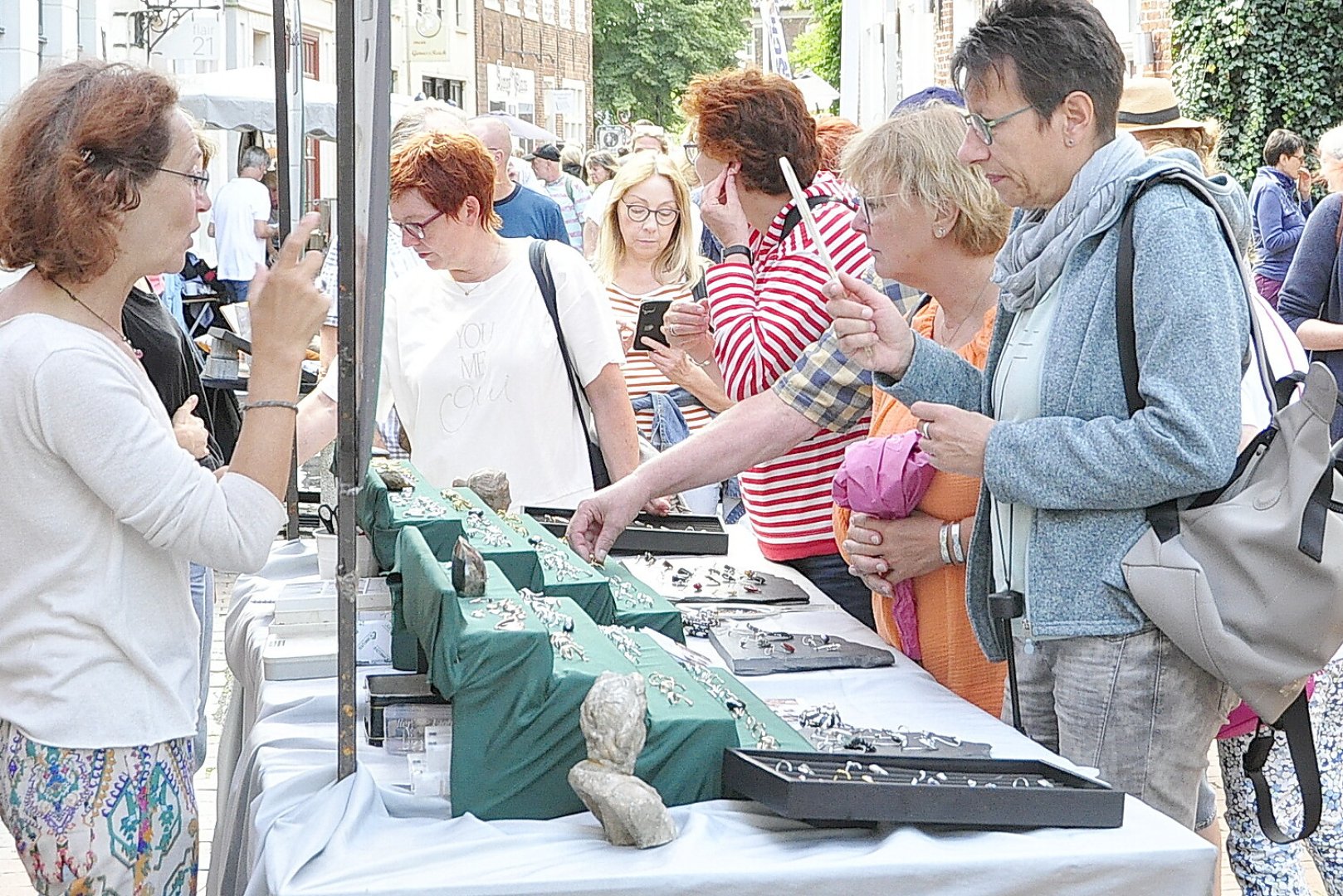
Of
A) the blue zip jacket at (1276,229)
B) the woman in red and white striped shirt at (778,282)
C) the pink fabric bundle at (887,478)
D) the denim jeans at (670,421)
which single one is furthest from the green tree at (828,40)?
the pink fabric bundle at (887,478)

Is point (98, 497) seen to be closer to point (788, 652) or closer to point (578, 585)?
point (578, 585)

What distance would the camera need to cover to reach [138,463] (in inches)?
67.4

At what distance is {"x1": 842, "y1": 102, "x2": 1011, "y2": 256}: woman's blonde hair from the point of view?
247 cm

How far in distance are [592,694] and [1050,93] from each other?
1031mm

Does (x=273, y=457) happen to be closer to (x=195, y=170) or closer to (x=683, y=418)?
(x=195, y=170)

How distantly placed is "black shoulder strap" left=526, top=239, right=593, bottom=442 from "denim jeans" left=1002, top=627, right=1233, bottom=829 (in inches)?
58.8

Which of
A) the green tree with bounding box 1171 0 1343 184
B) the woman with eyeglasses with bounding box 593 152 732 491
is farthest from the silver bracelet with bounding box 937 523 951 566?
the green tree with bounding box 1171 0 1343 184

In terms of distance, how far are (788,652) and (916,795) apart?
77 cm

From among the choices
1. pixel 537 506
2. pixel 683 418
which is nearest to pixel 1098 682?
pixel 537 506

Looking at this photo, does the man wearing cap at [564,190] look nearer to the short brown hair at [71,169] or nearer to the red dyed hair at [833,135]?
the red dyed hair at [833,135]

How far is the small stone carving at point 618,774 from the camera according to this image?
5.28ft

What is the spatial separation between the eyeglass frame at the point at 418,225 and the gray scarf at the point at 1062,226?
53.9 inches

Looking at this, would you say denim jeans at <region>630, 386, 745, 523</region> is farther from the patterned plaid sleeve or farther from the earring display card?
the earring display card

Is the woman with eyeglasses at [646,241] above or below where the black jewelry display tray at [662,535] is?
above
